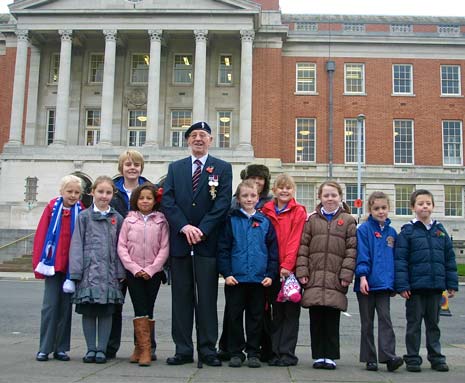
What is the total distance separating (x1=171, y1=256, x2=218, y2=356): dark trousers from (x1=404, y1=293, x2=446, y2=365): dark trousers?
2.19 metres

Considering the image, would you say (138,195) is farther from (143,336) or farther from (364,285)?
(364,285)

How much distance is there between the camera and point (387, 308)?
21.3 feet

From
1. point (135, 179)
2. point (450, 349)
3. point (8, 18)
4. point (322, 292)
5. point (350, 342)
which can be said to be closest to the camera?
point (322, 292)

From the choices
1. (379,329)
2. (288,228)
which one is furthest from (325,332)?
(288,228)

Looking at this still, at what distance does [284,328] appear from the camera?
21.1 ft

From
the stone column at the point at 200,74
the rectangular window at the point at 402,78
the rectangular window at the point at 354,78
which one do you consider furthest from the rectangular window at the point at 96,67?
the rectangular window at the point at 402,78

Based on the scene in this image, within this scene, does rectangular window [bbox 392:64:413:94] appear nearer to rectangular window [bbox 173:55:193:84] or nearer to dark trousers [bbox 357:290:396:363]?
rectangular window [bbox 173:55:193:84]

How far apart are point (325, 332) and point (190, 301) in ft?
5.07

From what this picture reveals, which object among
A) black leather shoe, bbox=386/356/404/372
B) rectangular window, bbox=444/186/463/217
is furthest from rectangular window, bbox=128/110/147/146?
black leather shoe, bbox=386/356/404/372

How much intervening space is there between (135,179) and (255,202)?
159 cm

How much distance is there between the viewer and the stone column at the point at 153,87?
34.4m

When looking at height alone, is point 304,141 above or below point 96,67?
below

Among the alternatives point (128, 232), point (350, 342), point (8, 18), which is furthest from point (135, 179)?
point (8, 18)

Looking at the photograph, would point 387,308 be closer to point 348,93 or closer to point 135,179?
point 135,179
